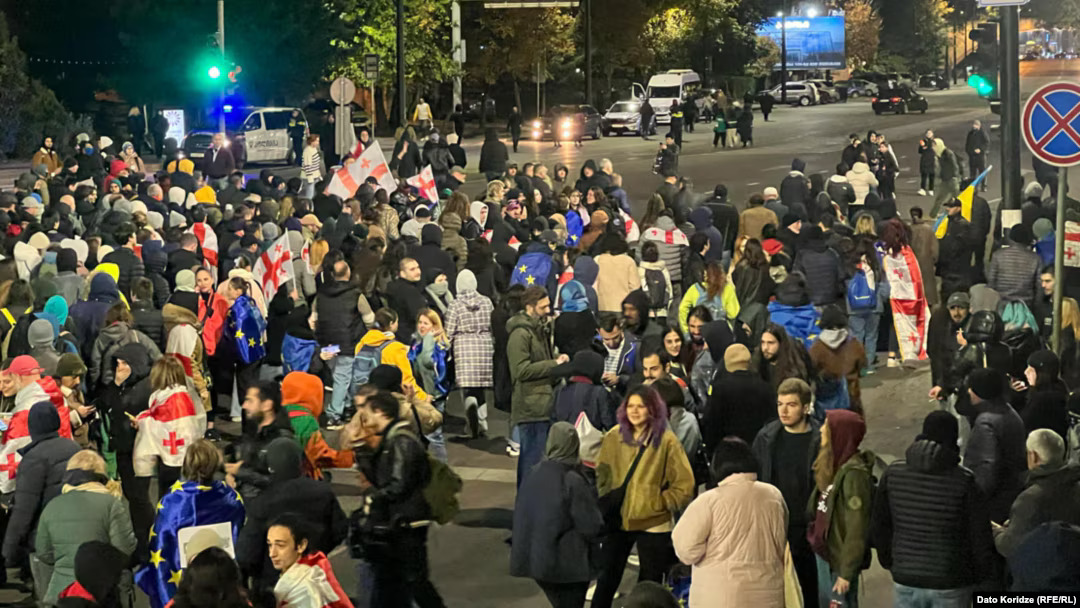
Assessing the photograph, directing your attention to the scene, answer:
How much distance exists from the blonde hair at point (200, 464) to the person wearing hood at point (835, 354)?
15.9ft

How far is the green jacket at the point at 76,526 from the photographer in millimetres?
8547

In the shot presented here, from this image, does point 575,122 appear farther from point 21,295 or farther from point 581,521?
point 581,521

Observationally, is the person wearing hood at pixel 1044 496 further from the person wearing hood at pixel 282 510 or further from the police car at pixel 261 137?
the police car at pixel 261 137

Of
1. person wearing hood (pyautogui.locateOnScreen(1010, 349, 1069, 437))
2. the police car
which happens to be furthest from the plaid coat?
the police car

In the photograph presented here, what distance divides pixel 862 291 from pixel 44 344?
305 inches

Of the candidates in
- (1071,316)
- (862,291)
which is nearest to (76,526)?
(1071,316)

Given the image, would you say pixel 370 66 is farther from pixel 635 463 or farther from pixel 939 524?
pixel 939 524

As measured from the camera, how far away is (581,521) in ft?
27.8

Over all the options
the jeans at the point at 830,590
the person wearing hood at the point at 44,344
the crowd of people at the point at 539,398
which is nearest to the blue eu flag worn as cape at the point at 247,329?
the crowd of people at the point at 539,398

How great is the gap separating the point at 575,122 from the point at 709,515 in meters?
45.4

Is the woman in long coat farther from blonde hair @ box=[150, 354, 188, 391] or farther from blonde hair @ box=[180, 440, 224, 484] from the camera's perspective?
blonde hair @ box=[180, 440, 224, 484]

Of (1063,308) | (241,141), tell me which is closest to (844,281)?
(1063,308)

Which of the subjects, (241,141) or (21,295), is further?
(241,141)

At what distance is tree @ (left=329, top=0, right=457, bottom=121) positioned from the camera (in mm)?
51375
